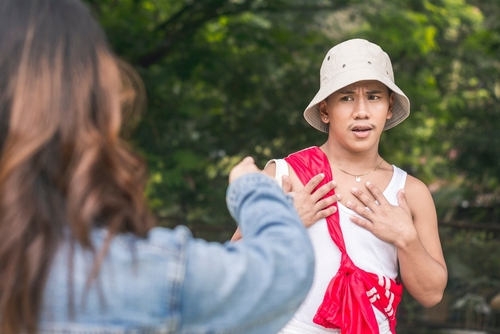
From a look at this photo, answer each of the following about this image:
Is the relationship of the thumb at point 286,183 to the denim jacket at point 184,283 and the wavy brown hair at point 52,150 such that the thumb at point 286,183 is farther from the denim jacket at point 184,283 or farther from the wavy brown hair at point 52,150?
the wavy brown hair at point 52,150

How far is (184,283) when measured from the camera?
46.1 inches

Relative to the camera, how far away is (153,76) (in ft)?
20.9

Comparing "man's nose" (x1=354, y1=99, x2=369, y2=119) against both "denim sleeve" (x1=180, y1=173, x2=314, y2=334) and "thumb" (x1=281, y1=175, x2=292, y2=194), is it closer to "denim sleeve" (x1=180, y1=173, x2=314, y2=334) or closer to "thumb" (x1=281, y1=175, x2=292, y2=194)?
"thumb" (x1=281, y1=175, x2=292, y2=194)

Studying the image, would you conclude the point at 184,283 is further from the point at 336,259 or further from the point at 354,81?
the point at 354,81

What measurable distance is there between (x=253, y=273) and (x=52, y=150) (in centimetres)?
44

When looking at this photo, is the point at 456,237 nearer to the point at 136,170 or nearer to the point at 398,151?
the point at 398,151

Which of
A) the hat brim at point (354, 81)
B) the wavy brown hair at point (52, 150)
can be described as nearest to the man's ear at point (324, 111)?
the hat brim at point (354, 81)

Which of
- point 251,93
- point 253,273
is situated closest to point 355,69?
point 253,273

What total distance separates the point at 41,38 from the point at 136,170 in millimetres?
307

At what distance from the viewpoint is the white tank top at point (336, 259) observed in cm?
247

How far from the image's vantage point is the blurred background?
638cm

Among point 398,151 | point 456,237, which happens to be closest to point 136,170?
point 456,237

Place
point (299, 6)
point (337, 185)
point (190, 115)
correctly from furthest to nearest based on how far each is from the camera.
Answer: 1. point (190, 115)
2. point (299, 6)
3. point (337, 185)

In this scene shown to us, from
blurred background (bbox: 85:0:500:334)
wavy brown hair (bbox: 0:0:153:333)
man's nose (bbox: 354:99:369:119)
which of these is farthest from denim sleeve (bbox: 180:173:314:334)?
blurred background (bbox: 85:0:500:334)
